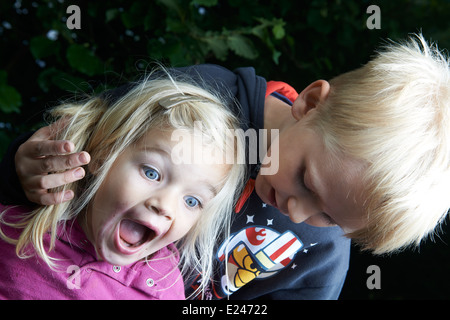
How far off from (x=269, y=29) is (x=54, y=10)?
2.27 feet

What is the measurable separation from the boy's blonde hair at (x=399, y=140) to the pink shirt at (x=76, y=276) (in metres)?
0.47

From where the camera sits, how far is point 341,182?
0.85 meters

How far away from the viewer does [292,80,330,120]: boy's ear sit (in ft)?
3.23

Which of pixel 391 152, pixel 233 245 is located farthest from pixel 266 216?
pixel 391 152

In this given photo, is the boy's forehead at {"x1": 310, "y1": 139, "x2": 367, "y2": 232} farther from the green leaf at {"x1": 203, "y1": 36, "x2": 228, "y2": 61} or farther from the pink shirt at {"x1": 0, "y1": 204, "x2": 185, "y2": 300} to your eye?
the green leaf at {"x1": 203, "y1": 36, "x2": 228, "y2": 61}

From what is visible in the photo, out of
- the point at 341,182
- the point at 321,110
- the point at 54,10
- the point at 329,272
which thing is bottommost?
the point at 329,272

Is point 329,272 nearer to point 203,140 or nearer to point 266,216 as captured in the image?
point 266,216

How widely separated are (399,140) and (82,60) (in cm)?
94

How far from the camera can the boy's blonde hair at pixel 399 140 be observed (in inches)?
32.3

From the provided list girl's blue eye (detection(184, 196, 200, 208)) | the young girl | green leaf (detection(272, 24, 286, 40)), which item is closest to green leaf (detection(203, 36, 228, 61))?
green leaf (detection(272, 24, 286, 40))

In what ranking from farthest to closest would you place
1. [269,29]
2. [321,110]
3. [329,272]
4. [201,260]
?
[269,29] → [329,272] → [201,260] → [321,110]

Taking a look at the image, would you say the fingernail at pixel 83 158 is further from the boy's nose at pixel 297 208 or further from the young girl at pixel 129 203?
the boy's nose at pixel 297 208

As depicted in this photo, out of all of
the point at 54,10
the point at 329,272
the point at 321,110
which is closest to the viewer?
the point at 321,110

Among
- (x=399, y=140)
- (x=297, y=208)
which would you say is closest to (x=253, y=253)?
(x=297, y=208)
